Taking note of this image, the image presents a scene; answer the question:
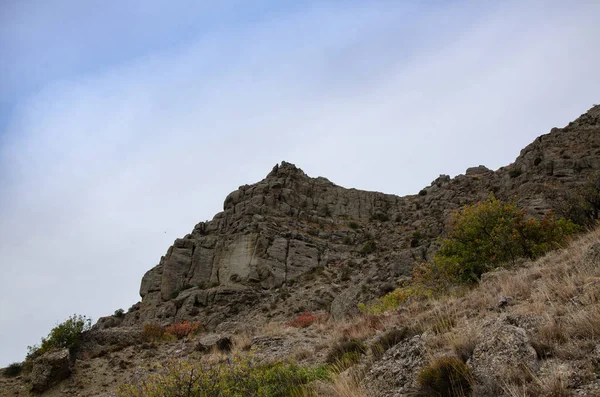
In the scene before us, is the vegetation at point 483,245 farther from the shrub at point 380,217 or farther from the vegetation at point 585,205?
the shrub at point 380,217

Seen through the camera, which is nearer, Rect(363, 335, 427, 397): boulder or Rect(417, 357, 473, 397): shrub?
Rect(417, 357, 473, 397): shrub

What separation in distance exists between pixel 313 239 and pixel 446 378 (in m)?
44.1

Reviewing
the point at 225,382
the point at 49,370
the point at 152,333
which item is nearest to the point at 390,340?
the point at 225,382

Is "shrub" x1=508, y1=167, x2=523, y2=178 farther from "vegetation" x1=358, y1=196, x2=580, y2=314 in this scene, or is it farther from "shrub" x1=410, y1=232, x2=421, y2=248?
"vegetation" x1=358, y1=196, x2=580, y2=314

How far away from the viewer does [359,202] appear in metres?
64.7

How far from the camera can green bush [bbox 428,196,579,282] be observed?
57.1 feet

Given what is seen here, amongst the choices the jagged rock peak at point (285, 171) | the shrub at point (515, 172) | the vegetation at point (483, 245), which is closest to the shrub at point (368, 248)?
the shrub at point (515, 172)

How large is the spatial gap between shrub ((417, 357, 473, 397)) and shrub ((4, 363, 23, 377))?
20974 mm

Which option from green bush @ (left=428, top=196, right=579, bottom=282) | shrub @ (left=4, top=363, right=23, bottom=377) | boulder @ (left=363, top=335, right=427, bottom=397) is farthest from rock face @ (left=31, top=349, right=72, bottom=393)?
green bush @ (left=428, top=196, right=579, bottom=282)

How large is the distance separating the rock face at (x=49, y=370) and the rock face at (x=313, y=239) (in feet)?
45.1

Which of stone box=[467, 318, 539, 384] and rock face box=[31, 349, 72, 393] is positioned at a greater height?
rock face box=[31, 349, 72, 393]

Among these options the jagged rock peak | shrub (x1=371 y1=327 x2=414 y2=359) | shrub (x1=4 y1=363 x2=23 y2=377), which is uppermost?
the jagged rock peak

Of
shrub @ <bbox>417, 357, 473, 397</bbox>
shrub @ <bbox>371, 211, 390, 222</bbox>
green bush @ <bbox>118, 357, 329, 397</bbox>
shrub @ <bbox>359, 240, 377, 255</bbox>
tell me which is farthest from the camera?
shrub @ <bbox>371, 211, 390, 222</bbox>

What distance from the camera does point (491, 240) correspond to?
18453mm
